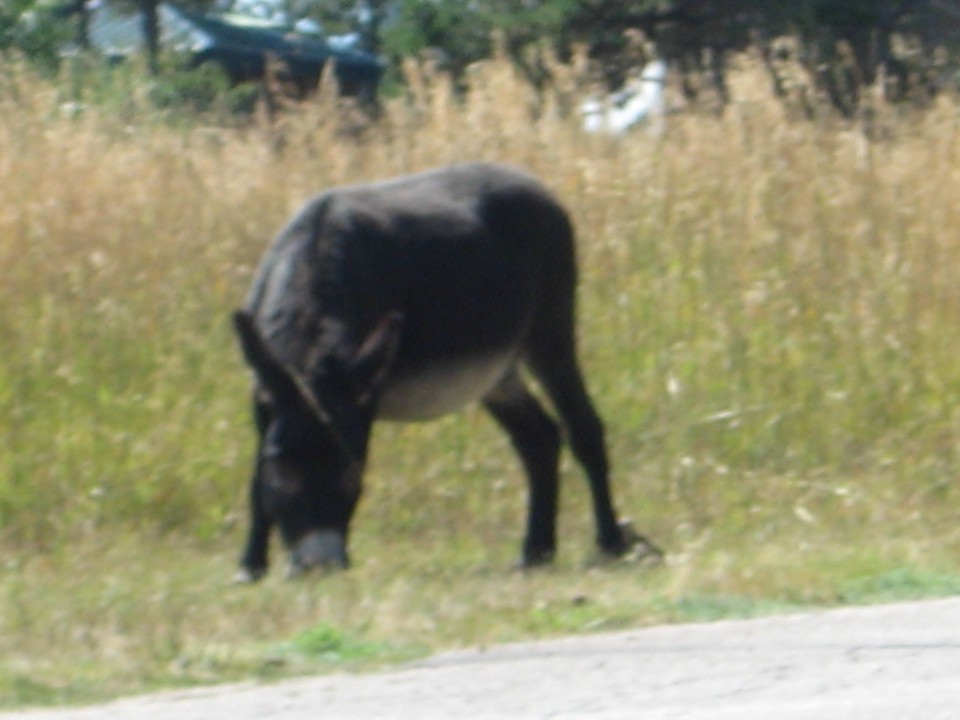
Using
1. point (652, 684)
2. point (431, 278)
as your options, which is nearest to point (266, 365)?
point (431, 278)

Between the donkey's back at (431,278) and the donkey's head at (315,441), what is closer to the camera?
the donkey's head at (315,441)

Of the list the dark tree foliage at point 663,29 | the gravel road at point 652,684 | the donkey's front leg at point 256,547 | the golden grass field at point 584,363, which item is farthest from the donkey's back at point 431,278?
the dark tree foliage at point 663,29

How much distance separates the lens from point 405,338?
822 centimetres

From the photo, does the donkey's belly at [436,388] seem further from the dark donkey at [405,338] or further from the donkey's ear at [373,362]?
the donkey's ear at [373,362]

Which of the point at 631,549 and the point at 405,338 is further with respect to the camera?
the point at 631,549

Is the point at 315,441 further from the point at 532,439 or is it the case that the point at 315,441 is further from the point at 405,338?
Result: the point at 532,439

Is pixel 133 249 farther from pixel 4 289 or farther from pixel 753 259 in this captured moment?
pixel 753 259

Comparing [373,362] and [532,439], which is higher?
[373,362]

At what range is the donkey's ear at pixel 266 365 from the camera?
7.38m

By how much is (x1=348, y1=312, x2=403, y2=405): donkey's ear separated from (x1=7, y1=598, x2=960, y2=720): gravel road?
1726 mm

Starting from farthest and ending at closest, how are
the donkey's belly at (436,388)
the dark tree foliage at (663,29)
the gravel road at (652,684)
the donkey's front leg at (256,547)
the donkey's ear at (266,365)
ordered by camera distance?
1. the dark tree foliage at (663,29)
2. the donkey's belly at (436,388)
3. the donkey's front leg at (256,547)
4. the donkey's ear at (266,365)
5. the gravel road at (652,684)

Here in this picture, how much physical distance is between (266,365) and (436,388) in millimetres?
1079

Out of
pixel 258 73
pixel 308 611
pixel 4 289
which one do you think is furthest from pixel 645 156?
pixel 258 73

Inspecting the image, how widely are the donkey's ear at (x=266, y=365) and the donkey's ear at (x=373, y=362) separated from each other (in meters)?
0.28
